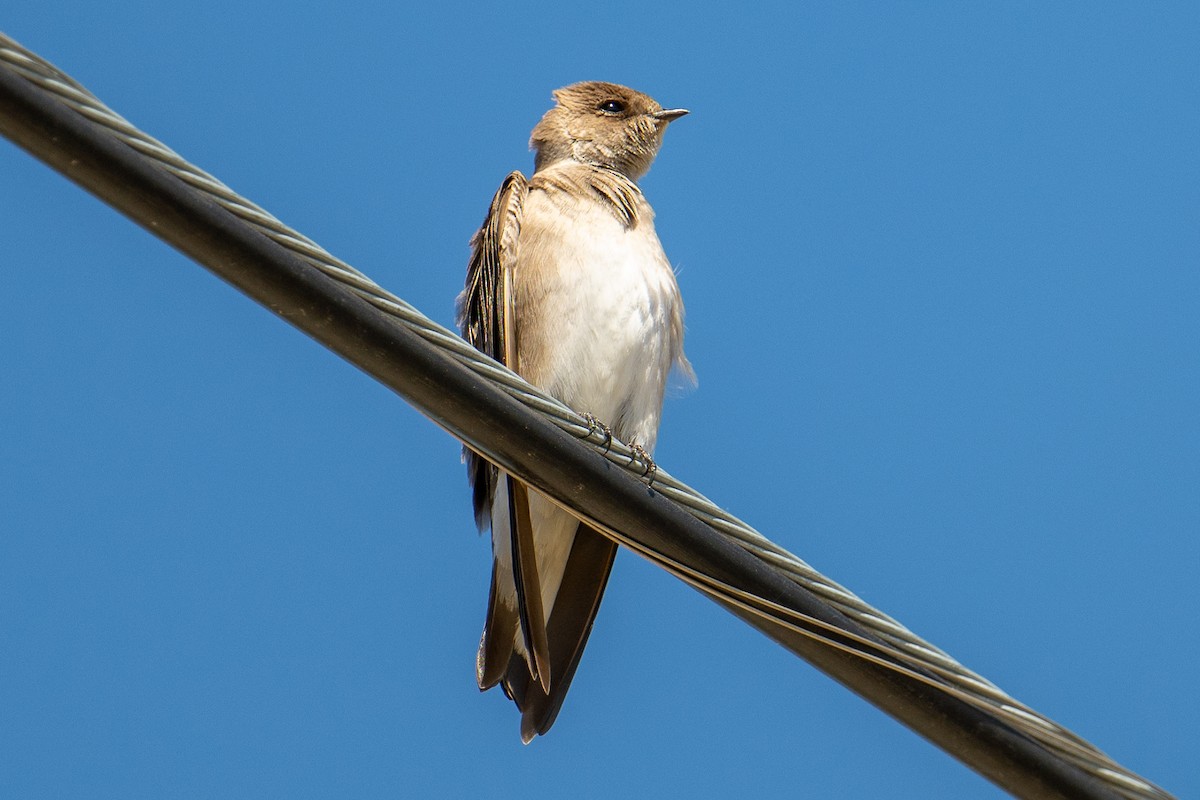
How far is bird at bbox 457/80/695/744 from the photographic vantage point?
213 inches

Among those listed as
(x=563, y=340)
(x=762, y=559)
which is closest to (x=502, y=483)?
(x=563, y=340)

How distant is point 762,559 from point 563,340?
2.63 meters

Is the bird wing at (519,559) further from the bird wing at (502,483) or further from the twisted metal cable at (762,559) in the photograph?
the twisted metal cable at (762,559)

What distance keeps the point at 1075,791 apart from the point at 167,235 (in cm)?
231

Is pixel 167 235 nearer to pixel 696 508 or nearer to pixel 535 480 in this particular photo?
pixel 535 480

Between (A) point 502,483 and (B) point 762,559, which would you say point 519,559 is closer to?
(A) point 502,483

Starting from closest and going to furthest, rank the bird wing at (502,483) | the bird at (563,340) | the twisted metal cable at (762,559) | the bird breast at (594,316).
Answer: the twisted metal cable at (762,559) → the bird wing at (502,483) → the bird at (563,340) → the bird breast at (594,316)


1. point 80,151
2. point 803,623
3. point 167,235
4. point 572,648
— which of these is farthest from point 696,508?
point 572,648

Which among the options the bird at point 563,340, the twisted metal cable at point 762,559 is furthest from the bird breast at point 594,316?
the twisted metal cable at point 762,559

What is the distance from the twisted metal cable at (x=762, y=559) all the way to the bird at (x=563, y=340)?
1806 mm

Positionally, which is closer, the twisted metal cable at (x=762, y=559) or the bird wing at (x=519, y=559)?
the twisted metal cable at (x=762, y=559)

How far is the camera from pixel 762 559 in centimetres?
334

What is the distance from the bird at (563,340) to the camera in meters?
5.41

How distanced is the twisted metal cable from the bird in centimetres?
181
